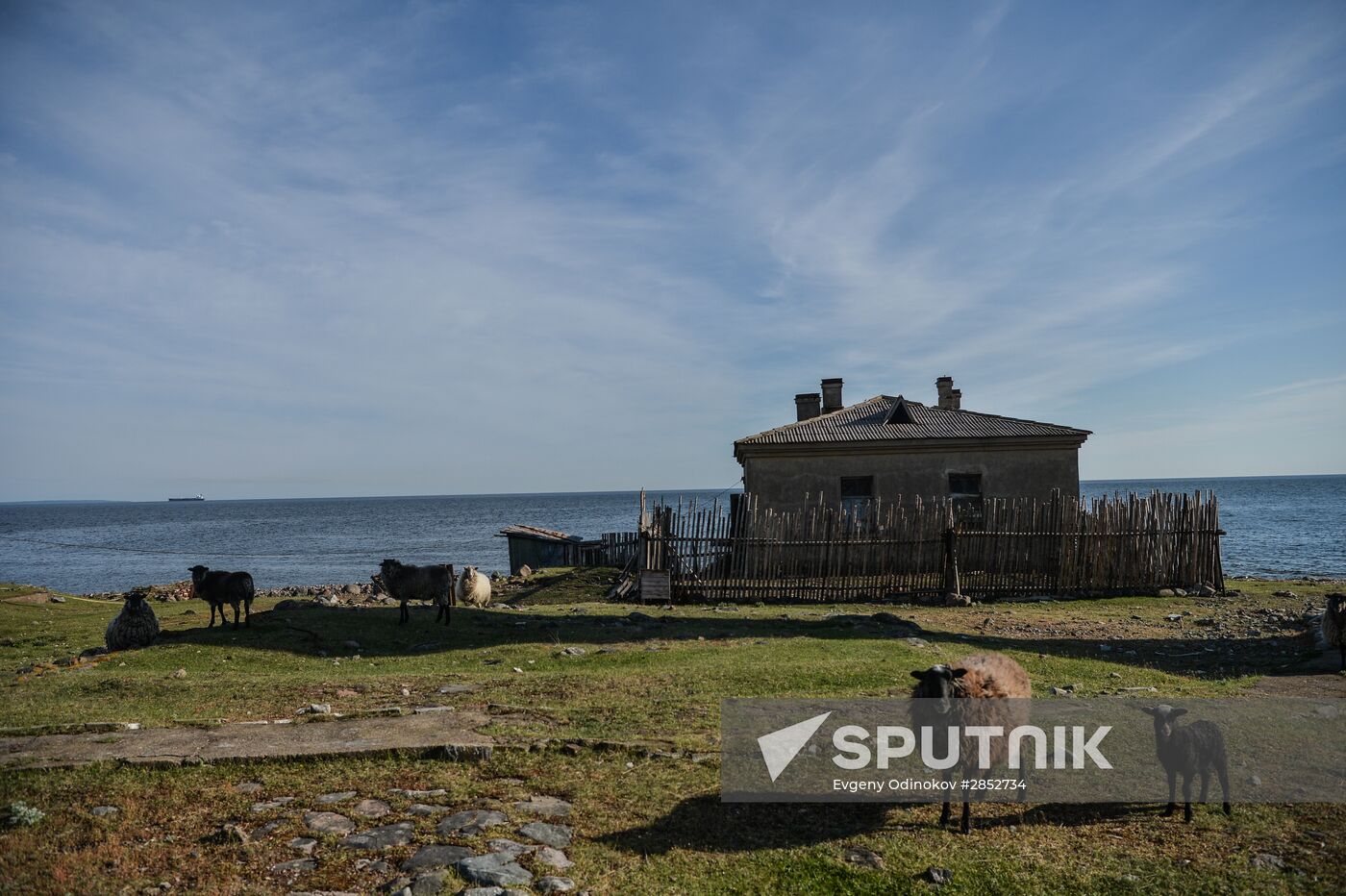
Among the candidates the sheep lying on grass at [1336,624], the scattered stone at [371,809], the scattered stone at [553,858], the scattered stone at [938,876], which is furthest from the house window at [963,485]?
the scattered stone at [371,809]

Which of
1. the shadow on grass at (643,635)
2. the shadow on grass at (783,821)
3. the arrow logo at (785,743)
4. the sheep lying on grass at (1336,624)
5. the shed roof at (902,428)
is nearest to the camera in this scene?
the shadow on grass at (783,821)

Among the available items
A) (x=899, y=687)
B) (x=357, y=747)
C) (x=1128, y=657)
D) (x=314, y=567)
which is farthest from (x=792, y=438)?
(x=314, y=567)

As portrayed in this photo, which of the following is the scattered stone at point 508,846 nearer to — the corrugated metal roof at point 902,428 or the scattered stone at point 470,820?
the scattered stone at point 470,820

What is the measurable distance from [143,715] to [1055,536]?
733 inches

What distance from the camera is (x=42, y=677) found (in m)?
9.87

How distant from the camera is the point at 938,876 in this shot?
15.5 feet

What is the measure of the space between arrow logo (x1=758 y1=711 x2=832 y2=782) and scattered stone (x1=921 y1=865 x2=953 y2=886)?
160 cm

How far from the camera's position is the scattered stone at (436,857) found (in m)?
4.58

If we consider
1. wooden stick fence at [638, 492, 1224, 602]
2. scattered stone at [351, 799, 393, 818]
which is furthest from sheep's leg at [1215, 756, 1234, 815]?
wooden stick fence at [638, 492, 1224, 602]

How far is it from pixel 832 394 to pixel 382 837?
25212 millimetres

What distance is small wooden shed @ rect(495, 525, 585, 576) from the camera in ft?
98.1

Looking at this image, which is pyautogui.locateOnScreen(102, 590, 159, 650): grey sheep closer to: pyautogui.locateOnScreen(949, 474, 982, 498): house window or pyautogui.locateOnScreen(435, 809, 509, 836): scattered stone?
pyautogui.locateOnScreen(435, 809, 509, 836): scattered stone

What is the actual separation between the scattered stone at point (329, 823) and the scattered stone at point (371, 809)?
116 mm

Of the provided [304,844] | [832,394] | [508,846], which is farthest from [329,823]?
[832,394]
